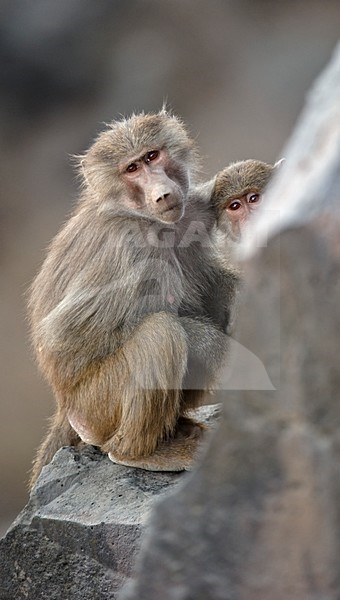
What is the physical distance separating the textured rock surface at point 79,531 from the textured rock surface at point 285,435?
141 cm

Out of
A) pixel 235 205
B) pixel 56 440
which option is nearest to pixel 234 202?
pixel 235 205

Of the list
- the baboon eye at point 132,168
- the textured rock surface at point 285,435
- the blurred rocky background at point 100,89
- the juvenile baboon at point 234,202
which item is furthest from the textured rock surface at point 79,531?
the blurred rocky background at point 100,89

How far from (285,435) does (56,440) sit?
236 cm

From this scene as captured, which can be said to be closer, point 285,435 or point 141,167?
point 285,435

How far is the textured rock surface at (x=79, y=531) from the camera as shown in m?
3.03

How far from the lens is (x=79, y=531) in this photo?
3123mm

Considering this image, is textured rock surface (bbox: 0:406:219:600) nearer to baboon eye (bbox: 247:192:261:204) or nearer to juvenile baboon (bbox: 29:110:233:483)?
juvenile baboon (bbox: 29:110:233:483)

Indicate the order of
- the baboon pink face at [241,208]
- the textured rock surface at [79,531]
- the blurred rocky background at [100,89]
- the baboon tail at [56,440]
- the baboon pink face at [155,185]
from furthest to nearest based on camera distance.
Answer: the blurred rocky background at [100,89]
the baboon tail at [56,440]
the baboon pink face at [241,208]
the baboon pink face at [155,185]
the textured rock surface at [79,531]

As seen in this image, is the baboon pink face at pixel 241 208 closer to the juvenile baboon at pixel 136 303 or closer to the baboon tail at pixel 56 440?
the juvenile baboon at pixel 136 303

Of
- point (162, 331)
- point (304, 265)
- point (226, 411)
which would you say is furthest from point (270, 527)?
point (162, 331)

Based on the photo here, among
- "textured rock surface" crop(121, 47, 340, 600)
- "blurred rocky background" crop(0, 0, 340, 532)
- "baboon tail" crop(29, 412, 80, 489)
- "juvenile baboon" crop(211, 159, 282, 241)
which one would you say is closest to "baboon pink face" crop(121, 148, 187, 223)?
"juvenile baboon" crop(211, 159, 282, 241)

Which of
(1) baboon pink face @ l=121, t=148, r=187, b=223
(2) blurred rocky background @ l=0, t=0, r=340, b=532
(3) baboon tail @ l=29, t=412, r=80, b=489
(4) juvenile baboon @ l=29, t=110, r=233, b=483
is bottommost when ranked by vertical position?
(3) baboon tail @ l=29, t=412, r=80, b=489

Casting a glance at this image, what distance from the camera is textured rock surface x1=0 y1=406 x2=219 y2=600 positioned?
303 cm

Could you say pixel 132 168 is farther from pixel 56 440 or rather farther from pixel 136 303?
pixel 56 440
